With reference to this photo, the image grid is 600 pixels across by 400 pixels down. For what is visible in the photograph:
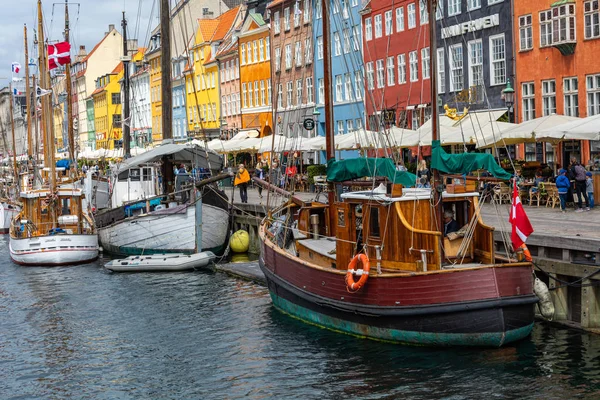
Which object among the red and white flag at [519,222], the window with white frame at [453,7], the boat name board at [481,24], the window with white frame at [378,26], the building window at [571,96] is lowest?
the red and white flag at [519,222]

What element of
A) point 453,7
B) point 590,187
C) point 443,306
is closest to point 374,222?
point 443,306

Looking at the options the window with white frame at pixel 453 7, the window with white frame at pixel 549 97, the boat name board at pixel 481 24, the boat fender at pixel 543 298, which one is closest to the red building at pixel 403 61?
the window with white frame at pixel 453 7

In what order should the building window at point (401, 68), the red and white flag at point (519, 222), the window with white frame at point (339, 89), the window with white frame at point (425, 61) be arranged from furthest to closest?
the window with white frame at point (339, 89) → the building window at point (401, 68) → the window with white frame at point (425, 61) → the red and white flag at point (519, 222)

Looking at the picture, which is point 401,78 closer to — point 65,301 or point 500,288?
point 65,301

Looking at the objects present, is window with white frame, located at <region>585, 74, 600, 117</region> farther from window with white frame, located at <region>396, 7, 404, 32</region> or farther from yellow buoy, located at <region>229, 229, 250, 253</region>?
window with white frame, located at <region>396, 7, 404, 32</region>

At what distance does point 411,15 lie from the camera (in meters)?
54.4

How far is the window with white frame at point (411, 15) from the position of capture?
53.9 m

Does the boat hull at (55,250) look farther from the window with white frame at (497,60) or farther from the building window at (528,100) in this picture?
the window with white frame at (497,60)

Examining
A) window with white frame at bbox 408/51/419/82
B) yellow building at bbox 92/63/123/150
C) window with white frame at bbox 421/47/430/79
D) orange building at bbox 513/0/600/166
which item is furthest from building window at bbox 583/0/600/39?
yellow building at bbox 92/63/123/150

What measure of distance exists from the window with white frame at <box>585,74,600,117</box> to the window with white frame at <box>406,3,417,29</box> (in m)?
15.2

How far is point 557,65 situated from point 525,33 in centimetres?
262

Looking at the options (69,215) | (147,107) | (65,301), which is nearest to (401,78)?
(69,215)

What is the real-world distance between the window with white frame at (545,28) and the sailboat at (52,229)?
1938cm

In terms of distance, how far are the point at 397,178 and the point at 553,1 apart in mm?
24942
